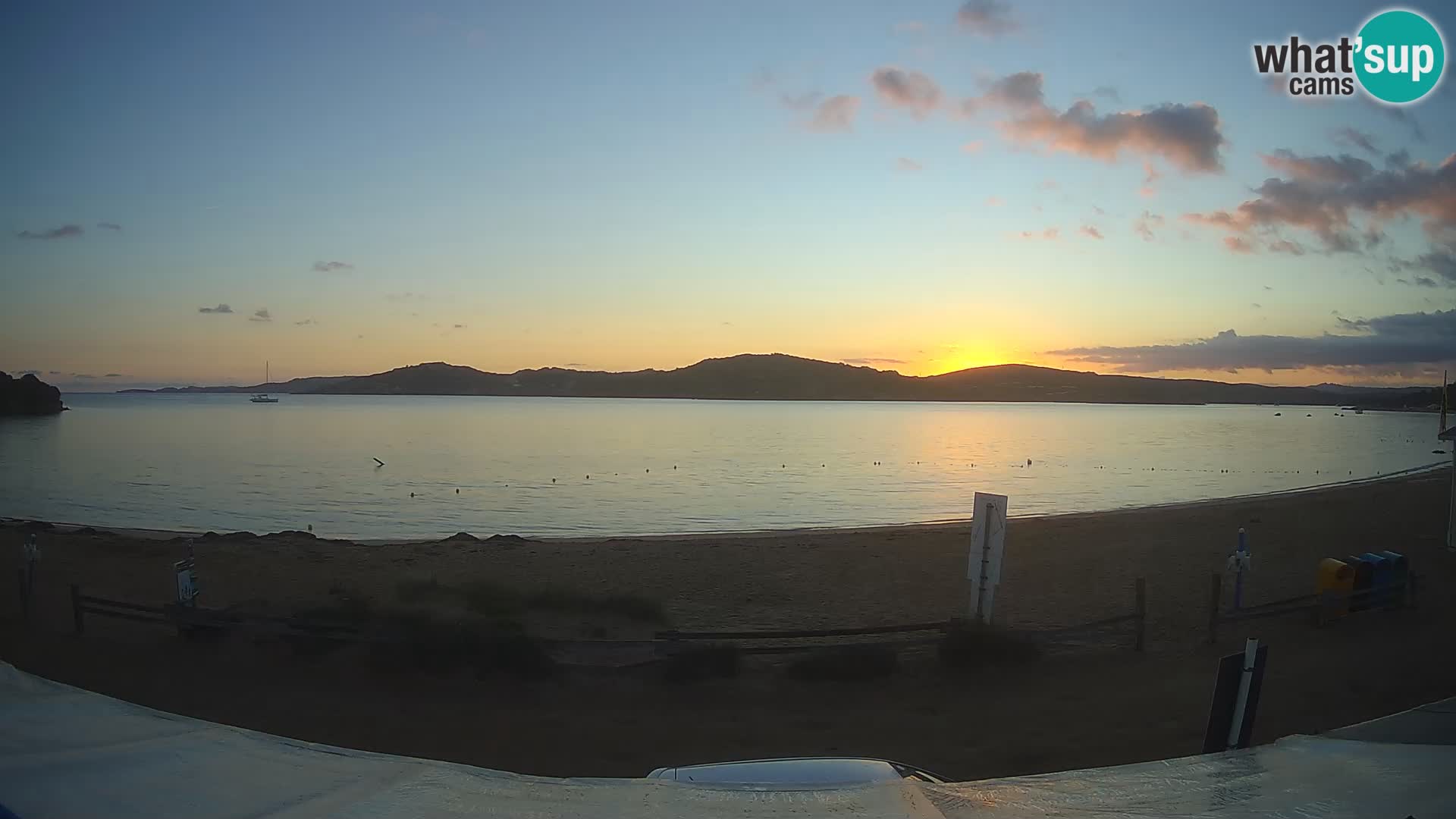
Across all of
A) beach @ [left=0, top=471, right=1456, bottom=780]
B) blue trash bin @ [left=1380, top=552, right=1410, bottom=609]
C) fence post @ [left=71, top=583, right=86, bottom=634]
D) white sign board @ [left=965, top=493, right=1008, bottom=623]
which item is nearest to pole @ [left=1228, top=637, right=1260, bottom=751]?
beach @ [left=0, top=471, right=1456, bottom=780]

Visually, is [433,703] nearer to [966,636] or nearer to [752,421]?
[966,636]

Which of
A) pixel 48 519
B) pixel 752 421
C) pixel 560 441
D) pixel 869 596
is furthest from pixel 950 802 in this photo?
pixel 752 421

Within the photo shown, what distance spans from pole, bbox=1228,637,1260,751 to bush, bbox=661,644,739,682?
5718mm

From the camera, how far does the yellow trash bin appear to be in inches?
436

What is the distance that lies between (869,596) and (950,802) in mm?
13450

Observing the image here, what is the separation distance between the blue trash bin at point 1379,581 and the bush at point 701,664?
908cm

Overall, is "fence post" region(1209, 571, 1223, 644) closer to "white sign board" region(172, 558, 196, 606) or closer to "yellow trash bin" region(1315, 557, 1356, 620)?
"yellow trash bin" region(1315, 557, 1356, 620)

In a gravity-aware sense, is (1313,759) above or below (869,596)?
above

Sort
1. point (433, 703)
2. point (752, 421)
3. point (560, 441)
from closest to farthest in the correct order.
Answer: point (433, 703) → point (560, 441) → point (752, 421)

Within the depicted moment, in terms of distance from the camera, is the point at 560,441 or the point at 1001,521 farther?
the point at 560,441

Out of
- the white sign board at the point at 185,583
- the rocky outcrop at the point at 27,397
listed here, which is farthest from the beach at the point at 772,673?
the rocky outcrop at the point at 27,397

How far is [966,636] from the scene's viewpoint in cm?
962

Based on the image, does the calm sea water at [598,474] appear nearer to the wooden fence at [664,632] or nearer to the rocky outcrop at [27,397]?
the wooden fence at [664,632]

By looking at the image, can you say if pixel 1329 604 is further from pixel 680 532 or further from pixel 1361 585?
pixel 680 532
